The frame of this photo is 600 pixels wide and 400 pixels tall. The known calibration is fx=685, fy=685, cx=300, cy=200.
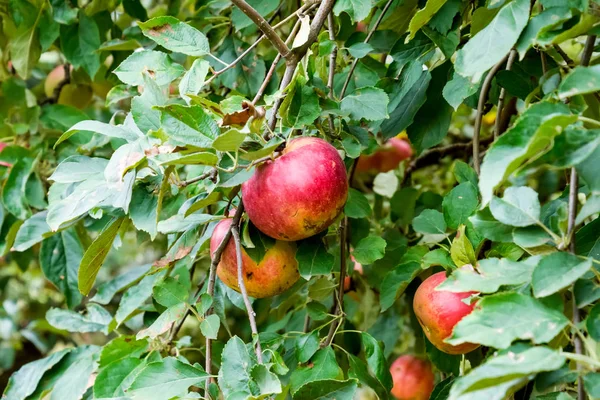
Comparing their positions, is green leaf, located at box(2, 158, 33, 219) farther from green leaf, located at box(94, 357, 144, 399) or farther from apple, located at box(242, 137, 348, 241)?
apple, located at box(242, 137, 348, 241)

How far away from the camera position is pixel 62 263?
5.12 ft

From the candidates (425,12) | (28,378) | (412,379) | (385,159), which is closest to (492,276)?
(425,12)

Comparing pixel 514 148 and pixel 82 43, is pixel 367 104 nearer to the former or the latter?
pixel 514 148

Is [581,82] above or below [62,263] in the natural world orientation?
above

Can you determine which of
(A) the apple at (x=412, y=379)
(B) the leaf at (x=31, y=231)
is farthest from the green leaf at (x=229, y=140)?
(A) the apple at (x=412, y=379)

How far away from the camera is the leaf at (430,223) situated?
1.05 metres

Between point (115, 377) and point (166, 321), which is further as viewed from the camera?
point (115, 377)

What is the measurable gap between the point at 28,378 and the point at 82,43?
30.4 inches

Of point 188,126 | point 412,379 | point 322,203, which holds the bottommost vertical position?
point 412,379

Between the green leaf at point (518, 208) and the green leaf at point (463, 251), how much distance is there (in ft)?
0.51

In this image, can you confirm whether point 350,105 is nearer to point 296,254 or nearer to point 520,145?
point 296,254

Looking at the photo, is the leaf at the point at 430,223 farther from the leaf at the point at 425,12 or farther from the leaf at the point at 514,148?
the leaf at the point at 514,148

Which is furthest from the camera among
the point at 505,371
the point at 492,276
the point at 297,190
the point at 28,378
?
the point at 28,378

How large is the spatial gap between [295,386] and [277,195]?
0.28 meters
